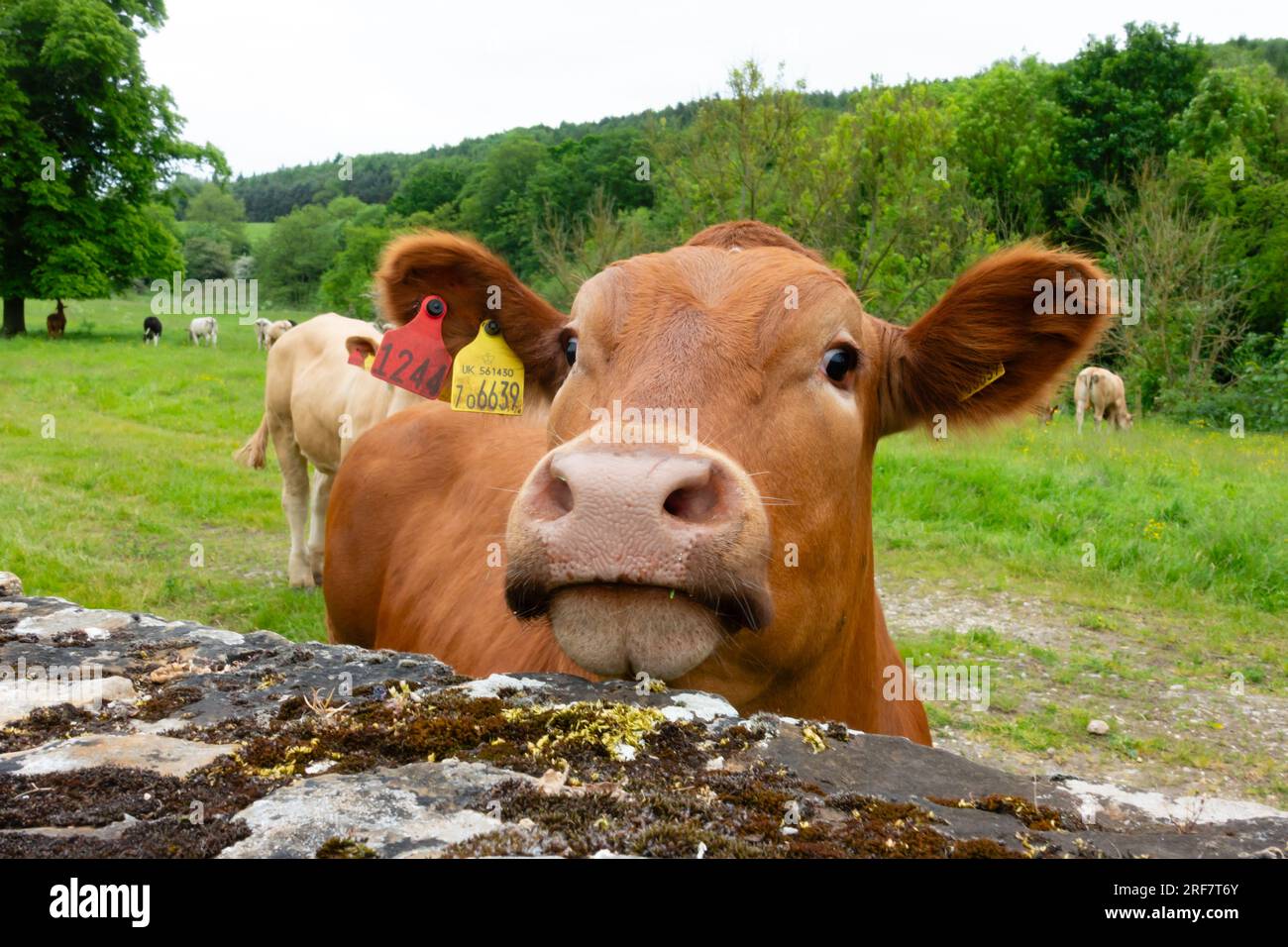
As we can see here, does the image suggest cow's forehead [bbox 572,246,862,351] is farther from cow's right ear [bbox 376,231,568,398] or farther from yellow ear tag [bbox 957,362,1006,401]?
cow's right ear [bbox 376,231,568,398]

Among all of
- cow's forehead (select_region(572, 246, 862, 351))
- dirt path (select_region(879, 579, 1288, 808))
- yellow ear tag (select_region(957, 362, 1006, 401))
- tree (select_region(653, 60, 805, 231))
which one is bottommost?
dirt path (select_region(879, 579, 1288, 808))

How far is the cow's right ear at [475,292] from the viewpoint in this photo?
148 inches

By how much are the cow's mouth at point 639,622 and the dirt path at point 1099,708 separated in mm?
3457

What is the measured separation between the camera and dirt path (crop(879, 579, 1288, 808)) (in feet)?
17.9

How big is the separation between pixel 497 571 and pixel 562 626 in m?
1.78

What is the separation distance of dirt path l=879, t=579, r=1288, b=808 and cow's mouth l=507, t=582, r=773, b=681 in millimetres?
3457

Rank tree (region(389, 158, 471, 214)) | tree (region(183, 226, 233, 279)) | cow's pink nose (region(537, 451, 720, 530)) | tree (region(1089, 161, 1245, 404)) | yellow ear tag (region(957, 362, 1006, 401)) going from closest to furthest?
cow's pink nose (region(537, 451, 720, 530)), yellow ear tag (region(957, 362, 1006, 401)), tree (region(1089, 161, 1245, 404)), tree (region(183, 226, 233, 279)), tree (region(389, 158, 471, 214))

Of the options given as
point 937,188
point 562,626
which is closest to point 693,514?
point 562,626

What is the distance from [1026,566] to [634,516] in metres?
8.23

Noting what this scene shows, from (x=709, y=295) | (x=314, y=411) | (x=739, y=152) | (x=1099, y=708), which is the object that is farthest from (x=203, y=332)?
(x=709, y=295)

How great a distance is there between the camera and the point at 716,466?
80.5 inches

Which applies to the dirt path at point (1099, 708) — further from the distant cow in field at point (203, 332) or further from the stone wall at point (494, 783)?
the distant cow in field at point (203, 332)

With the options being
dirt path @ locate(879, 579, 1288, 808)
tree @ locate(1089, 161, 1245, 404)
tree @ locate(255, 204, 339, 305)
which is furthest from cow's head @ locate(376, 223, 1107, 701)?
tree @ locate(255, 204, 339, 305)

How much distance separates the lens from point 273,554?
1000 cm
